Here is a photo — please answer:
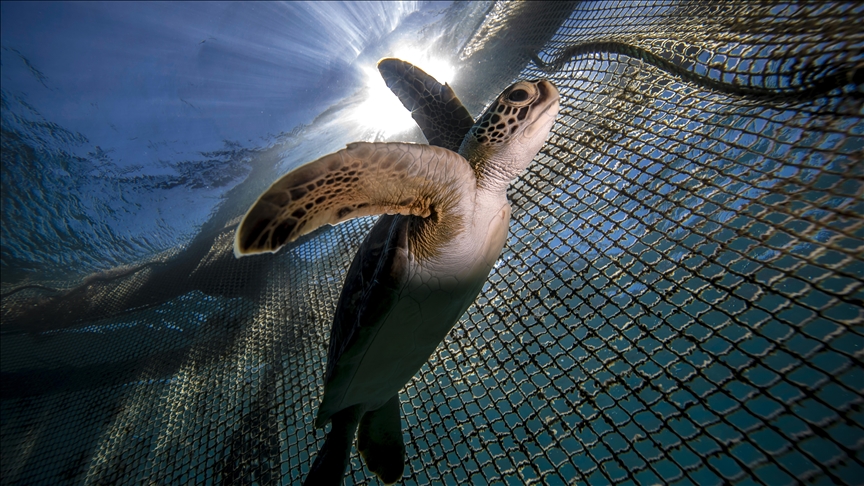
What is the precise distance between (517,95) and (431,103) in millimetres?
854

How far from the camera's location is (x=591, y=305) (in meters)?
1.89

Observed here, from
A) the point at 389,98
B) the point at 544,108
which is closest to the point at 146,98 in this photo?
the point at 389,98

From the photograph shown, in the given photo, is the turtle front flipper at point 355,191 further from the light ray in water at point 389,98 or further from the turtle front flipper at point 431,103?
the light ray in water at point 389,98

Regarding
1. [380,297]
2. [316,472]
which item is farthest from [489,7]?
[316,472]

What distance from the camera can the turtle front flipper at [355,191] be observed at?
0.87 meters

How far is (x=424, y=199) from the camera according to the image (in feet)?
4.07

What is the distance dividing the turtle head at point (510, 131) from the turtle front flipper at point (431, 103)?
0.63 meters

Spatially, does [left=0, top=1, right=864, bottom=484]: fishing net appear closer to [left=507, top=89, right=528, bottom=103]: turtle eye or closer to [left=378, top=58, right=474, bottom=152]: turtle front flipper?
[left=378, top=58, right=474, bottom=152]: turtle front flipper

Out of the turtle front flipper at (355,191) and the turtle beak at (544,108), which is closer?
the turtle front flipper at (355,191)

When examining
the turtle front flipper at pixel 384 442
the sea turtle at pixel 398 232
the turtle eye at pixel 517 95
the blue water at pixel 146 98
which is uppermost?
the blue water at pixel 146 98

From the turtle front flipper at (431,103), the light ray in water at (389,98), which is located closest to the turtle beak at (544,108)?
the turtle front flipper at (431,103)

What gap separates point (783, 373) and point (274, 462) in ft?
11.9

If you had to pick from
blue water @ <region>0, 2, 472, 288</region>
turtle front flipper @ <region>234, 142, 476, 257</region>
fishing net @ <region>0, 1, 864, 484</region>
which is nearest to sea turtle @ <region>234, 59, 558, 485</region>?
turtle front flipper @ <region>234, 142, 476, 257</region>

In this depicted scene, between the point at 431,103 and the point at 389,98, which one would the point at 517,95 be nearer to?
the point at 431,103
